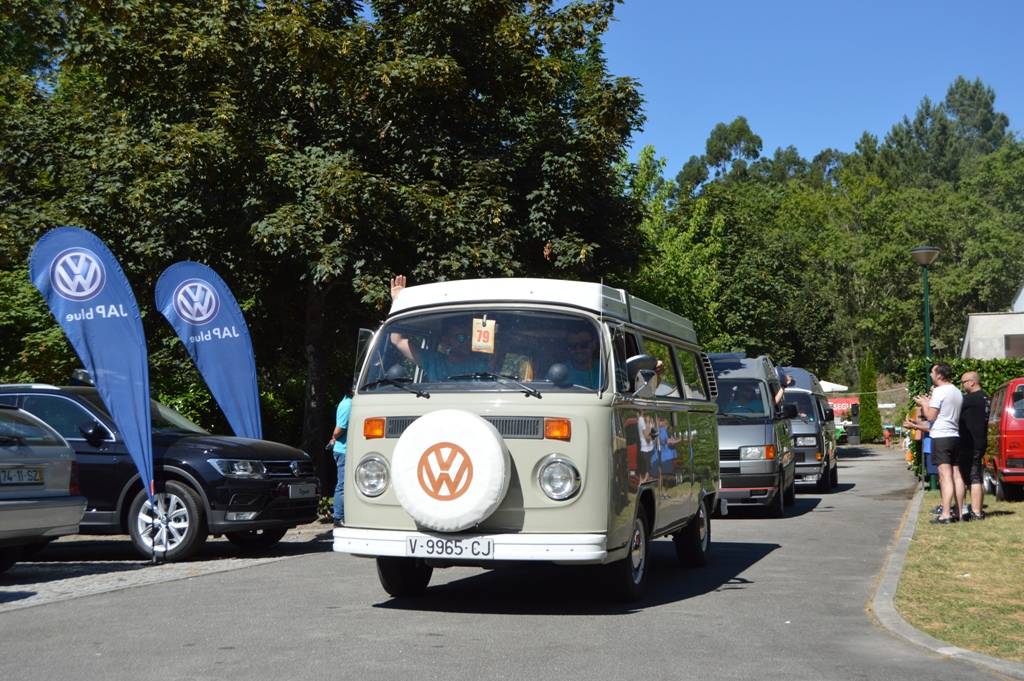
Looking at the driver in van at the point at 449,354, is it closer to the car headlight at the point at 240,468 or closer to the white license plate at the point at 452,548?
the white license plate at the point at 452,548

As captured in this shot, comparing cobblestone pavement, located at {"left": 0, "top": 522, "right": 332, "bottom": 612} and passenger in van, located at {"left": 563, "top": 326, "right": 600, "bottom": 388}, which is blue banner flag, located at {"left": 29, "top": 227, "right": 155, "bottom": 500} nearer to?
cobblestone pavement, located at {"left": 0, "top": 522, "right": 332, "bottom": 612}

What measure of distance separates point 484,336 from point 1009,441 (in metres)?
12.7

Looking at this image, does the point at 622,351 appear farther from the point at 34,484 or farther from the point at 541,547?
the point at 34,484

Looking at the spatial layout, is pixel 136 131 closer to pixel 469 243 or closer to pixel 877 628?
pixel 469 243

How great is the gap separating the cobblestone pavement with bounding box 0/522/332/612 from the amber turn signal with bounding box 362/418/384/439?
2.96 meters

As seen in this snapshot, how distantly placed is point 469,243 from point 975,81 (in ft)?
409

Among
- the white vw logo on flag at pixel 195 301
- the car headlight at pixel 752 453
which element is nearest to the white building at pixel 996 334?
the car headlight at pixel 752 453

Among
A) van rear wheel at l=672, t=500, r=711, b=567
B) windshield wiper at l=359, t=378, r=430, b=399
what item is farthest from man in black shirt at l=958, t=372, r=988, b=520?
windshield wiper at l=359, t=378, r=430, b=399

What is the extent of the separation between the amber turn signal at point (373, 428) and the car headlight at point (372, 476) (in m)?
0.15

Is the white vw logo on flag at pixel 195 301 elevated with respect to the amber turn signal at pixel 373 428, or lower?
elevated

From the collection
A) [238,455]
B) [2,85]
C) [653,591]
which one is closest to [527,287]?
[653,591]

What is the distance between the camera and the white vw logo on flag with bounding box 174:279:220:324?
615 inches

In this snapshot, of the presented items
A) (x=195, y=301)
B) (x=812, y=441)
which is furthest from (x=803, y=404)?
(x=195, y=301)

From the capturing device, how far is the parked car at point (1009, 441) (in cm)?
1898
